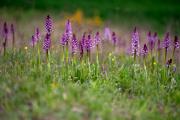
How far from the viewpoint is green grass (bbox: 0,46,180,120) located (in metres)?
6.60

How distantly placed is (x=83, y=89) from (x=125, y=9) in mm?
13935

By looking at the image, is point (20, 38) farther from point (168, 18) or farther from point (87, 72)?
point (168, 18)

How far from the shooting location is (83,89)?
734cm

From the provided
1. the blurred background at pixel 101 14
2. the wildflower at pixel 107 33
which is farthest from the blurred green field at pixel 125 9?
the wildflower at pixel 107 33

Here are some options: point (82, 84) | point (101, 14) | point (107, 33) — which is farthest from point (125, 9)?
point (82, 84)

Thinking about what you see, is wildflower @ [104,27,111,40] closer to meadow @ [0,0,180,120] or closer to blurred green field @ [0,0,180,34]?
meadow @ [0,0,180,120]

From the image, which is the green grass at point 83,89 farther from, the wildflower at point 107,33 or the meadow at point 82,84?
the wildflower at point 107,33

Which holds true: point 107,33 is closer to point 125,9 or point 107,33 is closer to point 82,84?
point 82,84

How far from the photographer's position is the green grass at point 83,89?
6.60 meters

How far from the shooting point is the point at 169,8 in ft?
71.7

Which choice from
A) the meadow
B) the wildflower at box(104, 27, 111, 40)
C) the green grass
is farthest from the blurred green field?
the green grass

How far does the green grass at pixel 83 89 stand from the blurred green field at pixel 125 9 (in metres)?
9.20

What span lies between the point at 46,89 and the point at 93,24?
983 centimetres

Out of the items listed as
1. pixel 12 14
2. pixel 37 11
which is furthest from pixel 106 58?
pixel 37 11
